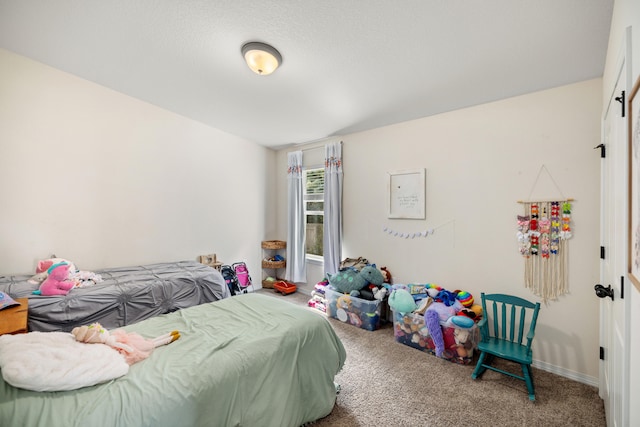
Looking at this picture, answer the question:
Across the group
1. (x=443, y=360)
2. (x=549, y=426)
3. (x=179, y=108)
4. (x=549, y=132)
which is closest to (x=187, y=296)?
(x=179, y=108)

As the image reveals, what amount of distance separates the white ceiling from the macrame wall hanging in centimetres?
102

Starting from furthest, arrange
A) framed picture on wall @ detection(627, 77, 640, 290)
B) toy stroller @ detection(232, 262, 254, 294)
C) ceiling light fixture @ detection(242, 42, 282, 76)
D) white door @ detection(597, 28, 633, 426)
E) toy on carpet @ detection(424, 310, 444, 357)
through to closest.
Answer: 1. toy stroller @ detection(232, 262, 254, 294)
2. toy on carpet @ detection(424, 310, 444, 357)
3. ceiling light fixture @ detection(242, 42, 282, 76)
4. white door @ detection(597, 28, 633, 426)
5. framed picture on wall @ detection(627, 77, 640, 290)

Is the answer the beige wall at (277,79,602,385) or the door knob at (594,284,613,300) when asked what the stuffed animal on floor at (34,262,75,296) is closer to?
the beige wall at (277,79,602,385)

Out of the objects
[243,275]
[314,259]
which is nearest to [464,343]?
[314,259]

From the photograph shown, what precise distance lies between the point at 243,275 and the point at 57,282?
2287mm

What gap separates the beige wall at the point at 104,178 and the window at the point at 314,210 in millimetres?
1097

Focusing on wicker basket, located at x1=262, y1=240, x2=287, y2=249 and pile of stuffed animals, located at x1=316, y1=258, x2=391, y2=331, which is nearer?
pile of stuffed animals, located at x1=316, y1=258, x2=391, y2=331

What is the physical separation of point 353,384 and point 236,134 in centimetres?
374

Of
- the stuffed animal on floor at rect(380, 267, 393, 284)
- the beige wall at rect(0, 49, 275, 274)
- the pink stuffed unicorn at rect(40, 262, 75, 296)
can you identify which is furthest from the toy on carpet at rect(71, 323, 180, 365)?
the stuffed animal on floor at rect(380, 267, 393, 284)

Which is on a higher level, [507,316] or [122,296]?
[122,296]

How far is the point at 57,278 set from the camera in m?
2.19

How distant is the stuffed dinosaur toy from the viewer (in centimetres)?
320

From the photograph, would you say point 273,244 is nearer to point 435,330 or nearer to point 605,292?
point 435,330

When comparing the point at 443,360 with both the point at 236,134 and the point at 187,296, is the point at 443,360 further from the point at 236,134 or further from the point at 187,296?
the point at 236,134
